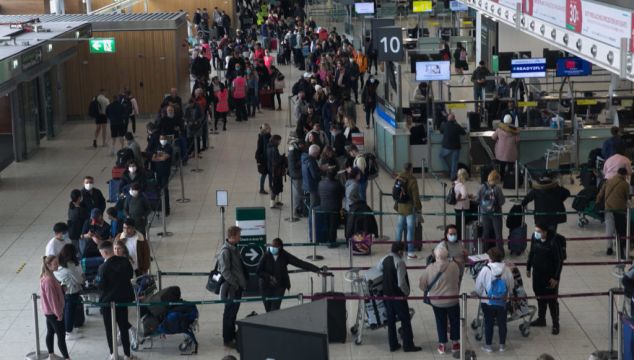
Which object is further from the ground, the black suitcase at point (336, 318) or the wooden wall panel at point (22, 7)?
the wooden wall panel at point (22, 7)

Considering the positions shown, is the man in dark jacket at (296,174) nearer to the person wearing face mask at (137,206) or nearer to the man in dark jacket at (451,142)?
the person wearing face mask at (137,206)

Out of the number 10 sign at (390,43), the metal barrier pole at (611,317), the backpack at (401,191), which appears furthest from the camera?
the number 10 sign at (390,43)

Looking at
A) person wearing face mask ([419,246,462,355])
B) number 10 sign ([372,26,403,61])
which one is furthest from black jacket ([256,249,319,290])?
number 10 sign ([372,26,403,61])

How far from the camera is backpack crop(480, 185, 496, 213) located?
56.4 feet

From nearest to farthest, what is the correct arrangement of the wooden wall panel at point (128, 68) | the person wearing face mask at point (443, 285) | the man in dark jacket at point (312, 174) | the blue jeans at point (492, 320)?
the person wearing face mask at point (443, 285) → the blue jeans at point (492, 320) → the man in dark jacket at point (312, 174) → the wooden wall panel at point (128, 68)

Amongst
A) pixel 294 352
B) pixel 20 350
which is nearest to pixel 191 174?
pixel 20 350

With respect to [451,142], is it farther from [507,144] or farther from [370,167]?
[370,167]

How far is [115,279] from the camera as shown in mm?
13461

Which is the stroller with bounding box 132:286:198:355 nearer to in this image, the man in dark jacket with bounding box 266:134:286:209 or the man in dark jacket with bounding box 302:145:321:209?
the man in dark jacket with bounding box 302:145:321:209

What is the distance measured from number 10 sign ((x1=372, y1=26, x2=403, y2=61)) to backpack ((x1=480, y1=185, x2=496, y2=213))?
10167mm

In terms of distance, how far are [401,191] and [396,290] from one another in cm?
419

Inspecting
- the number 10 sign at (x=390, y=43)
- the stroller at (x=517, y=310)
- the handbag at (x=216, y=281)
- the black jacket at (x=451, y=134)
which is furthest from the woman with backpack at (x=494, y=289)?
the number 10 sign at (x=390, y=43)

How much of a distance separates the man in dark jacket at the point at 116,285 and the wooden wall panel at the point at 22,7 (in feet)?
80.6

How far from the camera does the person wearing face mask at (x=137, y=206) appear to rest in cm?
1739
